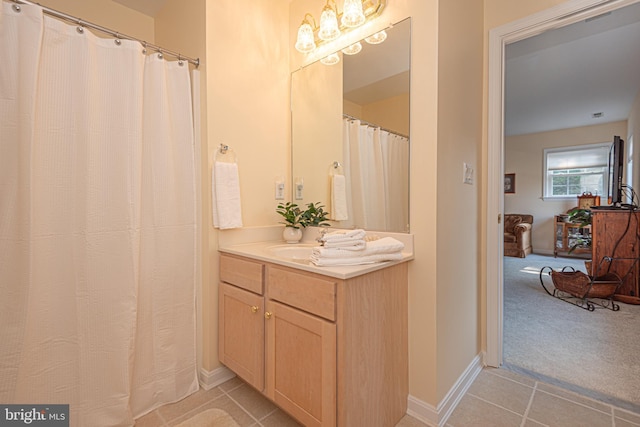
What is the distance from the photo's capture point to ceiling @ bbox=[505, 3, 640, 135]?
2375 mm

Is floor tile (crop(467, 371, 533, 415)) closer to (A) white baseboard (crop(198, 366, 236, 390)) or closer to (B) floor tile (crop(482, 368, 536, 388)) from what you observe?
(B) floor tile (crop(482, 368, 536, 388))

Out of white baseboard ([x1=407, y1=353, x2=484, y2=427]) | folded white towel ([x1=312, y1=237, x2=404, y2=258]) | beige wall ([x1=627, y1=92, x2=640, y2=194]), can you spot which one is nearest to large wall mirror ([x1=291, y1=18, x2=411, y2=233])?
folded white towel ([x1=312, y1=237, x2=404, y2=258])

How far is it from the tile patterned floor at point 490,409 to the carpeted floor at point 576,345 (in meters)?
0.15

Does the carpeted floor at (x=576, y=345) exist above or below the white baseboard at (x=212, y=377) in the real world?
below

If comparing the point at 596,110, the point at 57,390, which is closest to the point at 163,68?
the point at 57,390

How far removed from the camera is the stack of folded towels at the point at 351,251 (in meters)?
1.23

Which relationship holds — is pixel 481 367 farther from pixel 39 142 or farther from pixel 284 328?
pixel 39 142

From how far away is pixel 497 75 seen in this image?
184 cm

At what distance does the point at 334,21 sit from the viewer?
1.73m

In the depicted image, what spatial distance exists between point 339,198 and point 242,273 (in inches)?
30.3

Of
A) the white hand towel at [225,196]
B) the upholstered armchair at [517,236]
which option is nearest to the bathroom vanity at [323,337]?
the white hand towel at [225,196]

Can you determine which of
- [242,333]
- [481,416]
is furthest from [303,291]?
[481,416]

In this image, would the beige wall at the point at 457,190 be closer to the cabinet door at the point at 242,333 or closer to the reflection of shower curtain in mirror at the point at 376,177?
the reflection of shower curtain in mirror at the point at 376,177

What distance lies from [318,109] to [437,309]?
148 cm
